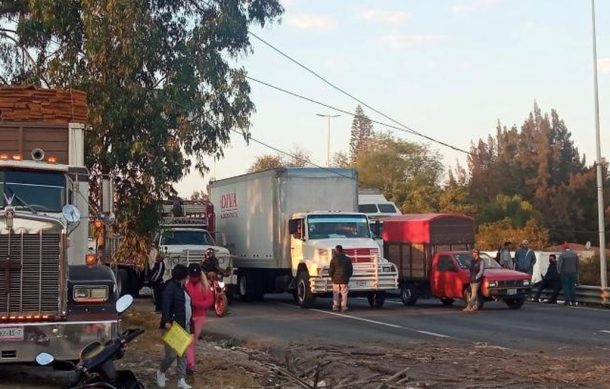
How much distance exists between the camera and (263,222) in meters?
30.1

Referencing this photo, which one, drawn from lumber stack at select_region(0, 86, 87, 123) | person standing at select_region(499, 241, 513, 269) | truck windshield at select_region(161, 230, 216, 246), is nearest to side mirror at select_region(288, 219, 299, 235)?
truck windshield at select_region(161, 230, 216, 246)

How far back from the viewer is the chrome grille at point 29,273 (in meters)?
11.4

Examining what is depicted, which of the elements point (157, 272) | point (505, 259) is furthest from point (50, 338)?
point (505, 259)

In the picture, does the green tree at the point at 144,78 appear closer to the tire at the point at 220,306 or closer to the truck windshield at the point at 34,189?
the tire at the point at 220,306

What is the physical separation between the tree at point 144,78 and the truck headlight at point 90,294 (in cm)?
998

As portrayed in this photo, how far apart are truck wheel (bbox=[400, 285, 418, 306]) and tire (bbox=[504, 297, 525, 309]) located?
3.05 meters

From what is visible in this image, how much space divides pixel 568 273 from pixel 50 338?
66.0 feet

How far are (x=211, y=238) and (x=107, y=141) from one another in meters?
8.96

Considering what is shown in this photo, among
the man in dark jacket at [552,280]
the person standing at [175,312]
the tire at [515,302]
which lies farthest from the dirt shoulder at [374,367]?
the man in dark jacket at [552,280]

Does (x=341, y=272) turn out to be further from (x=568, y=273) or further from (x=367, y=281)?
(x=568, y=273)

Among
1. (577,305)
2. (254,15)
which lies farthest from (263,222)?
(577,305)

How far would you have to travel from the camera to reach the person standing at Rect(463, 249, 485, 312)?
84.1ft

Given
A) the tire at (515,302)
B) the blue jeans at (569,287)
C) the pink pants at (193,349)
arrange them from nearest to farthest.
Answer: the pink pants at (193,349) < the tire at (515,302) < the blue jeans at (569,287)

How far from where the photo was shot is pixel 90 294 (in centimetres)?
1170
